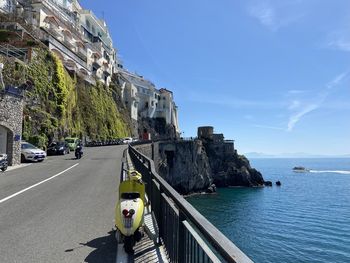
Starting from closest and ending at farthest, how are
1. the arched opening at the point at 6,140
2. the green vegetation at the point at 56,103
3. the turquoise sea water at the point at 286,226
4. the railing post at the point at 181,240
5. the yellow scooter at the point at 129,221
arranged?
the railing post at the point at 181,240
the yellow scooter at the point at 129,221
the arched opening at the point at 6,140
the turquoise sea water at the point at 286,226
the green vegetation at the point at 56,103

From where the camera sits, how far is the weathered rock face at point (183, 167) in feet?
221

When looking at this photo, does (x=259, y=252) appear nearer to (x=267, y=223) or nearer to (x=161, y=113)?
(x=267, y=223)

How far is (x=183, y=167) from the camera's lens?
7000cm

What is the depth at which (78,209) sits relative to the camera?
10.1 meters

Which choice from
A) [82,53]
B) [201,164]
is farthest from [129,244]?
[82,53]

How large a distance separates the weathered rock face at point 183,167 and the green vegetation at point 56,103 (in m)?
14.1

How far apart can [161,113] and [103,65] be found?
118 feet

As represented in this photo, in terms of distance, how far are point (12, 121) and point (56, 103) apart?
2306cm

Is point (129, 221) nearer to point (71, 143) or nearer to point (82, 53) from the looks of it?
point (71, 143)

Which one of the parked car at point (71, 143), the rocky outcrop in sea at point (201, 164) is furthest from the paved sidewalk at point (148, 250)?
the parked car at point (71, 143)

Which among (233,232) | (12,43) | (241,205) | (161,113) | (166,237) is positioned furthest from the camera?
(161,113)

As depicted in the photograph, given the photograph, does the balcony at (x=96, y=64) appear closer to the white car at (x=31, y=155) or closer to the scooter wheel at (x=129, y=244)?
the white car at (x=31, y=155)

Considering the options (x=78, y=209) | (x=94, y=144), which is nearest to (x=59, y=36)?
(x=94, y=144)

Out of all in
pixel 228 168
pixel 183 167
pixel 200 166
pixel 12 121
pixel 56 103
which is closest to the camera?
pixel 12 121
